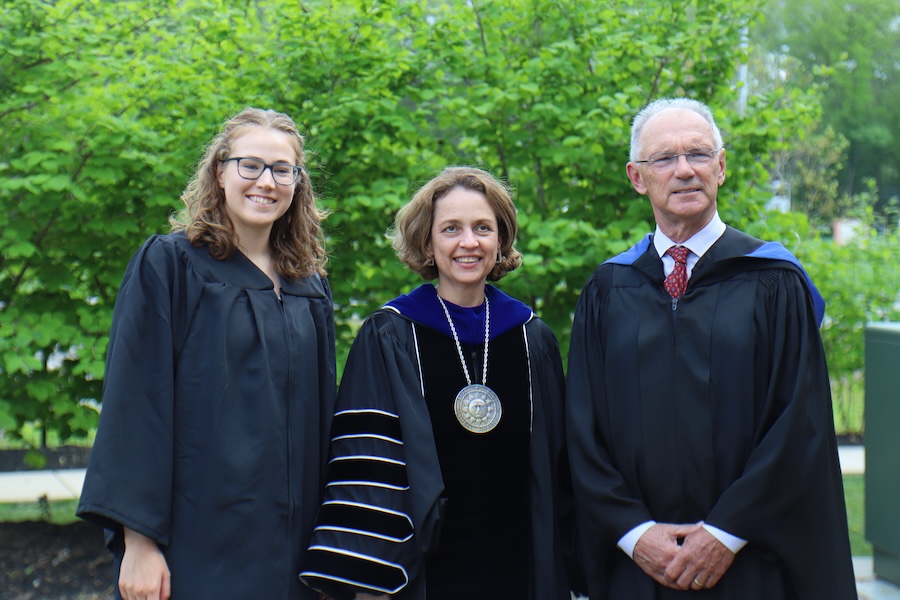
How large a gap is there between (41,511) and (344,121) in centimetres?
324

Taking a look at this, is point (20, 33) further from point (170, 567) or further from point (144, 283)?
point (170, 567)

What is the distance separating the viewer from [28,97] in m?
4.53

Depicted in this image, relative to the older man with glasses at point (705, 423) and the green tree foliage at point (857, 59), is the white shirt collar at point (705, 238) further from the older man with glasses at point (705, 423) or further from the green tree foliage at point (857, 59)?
the green tree foliage at point (857, 59)

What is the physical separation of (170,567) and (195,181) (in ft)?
3.68

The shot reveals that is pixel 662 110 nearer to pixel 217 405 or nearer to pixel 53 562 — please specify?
pixel 217 405

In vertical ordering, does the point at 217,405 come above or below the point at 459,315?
below

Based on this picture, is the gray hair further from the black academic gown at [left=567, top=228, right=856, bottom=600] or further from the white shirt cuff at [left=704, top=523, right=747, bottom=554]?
the white shirt cuff at [left=704, top=523, right=747, bottom=554]

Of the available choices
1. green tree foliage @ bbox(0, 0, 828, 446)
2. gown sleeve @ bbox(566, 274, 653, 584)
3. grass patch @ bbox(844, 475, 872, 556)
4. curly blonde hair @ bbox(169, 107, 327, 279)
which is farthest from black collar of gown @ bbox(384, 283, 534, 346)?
grass patch @ bbox(844, 475, 872, 556)

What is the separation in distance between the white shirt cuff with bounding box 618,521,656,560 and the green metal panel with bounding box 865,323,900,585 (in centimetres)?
256

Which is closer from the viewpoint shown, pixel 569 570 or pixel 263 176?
pixel 263 176

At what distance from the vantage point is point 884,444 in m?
4.64

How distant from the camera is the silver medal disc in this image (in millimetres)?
2773

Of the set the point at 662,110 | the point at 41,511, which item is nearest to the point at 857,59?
the point at 41,511

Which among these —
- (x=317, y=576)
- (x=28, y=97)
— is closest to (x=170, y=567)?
(x=317, y=576)
